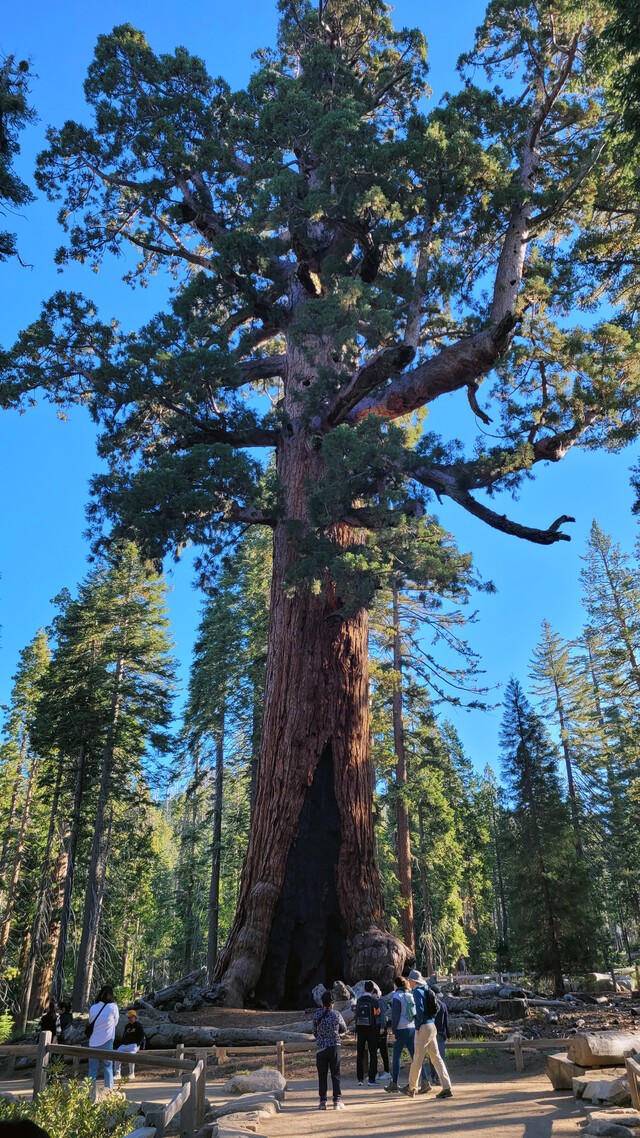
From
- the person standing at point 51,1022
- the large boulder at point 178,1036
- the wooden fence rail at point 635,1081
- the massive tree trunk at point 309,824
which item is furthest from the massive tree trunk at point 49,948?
the wooden fence rail at point 635,1081

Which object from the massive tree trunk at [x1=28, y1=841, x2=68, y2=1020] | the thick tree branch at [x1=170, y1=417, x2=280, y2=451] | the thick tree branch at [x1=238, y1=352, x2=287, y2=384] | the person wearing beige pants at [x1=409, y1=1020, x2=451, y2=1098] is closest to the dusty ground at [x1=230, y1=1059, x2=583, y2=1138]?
the person wearing beige pants at [x1=409, y1=1020, x2=451, y2=1098]

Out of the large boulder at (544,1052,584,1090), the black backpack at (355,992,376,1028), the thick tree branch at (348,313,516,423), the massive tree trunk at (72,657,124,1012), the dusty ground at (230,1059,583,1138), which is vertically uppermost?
the thick tree branch at (348,313,516,423)

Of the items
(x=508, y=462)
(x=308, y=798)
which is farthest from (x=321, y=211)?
(x=308, y=798)

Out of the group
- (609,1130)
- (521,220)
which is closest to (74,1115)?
(609,1130)

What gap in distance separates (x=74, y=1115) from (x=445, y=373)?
10.8 m

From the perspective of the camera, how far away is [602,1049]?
7.20 meters

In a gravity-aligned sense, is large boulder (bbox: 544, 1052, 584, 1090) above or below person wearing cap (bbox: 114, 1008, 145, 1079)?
below

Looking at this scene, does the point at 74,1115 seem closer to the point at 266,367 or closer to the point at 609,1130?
the point at 609,1130

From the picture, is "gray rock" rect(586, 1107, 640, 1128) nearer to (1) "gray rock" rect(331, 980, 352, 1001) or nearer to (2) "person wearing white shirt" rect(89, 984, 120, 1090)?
(2) "person wearing white shirt" rect(89, 984, 120, 1090)

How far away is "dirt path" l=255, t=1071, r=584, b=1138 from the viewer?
5.54 metres

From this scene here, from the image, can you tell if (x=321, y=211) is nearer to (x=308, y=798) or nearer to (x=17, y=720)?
(x=308, y=798)

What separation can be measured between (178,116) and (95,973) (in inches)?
1095

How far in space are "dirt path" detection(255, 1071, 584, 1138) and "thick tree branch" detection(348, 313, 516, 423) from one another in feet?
30.4

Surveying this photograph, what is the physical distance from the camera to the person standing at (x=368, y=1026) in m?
8.03
